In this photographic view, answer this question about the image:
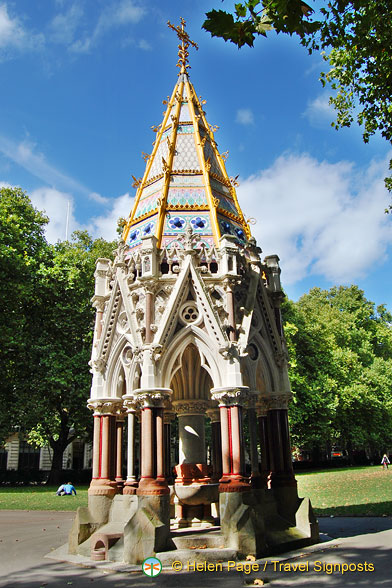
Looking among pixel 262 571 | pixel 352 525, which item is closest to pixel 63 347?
pixel 352 525

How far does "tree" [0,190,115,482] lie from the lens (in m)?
28.1

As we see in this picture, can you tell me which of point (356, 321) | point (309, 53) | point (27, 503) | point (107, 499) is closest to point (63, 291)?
point (27, 503)

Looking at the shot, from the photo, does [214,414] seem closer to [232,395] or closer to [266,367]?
[266,367]

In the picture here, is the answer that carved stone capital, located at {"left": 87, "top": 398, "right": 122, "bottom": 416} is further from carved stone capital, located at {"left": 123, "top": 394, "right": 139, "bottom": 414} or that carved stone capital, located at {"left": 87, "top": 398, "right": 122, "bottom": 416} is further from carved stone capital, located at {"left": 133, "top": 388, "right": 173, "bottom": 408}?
carved stone capital, located at {"left": 133, "top": 388, "right": 173, "bottom": 408}

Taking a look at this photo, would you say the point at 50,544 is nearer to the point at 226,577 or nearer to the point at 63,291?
the point at 226,577

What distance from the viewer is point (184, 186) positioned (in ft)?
49.0

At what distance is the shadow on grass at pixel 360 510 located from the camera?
16531 mm

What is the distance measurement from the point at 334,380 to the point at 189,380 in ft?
93.5

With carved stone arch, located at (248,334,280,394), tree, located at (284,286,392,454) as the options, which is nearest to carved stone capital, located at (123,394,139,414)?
carved stone arch, located at (248,334,280,394)

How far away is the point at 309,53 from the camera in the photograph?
1148cm

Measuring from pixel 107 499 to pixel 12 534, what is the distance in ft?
15.1

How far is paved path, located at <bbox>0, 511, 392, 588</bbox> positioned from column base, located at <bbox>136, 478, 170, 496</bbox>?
5.98ft

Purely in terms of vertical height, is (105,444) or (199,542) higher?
(105,444)

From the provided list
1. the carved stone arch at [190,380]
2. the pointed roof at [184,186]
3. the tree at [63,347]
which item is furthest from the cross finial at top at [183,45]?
the tree at [63,347]
